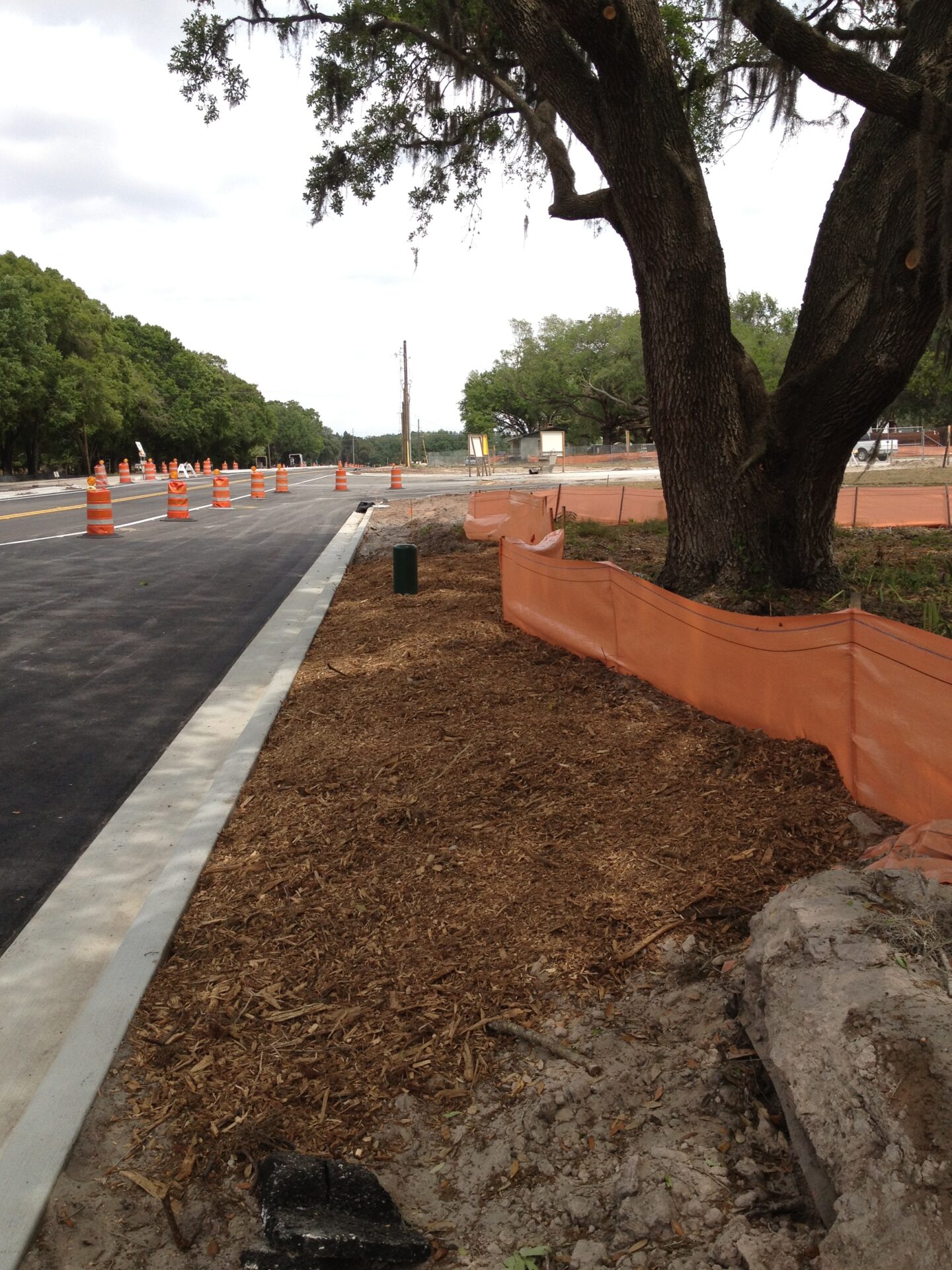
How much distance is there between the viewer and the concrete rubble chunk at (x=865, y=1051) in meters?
2.07

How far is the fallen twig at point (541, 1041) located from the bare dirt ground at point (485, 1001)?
31 millimetres

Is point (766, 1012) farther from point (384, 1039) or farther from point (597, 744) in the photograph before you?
point (597, 744)

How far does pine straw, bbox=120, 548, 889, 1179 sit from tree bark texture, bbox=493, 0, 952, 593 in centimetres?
236

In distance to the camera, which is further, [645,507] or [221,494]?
[221,494]

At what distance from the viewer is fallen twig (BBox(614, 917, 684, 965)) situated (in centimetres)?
369

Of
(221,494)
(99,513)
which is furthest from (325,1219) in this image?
(221,494)

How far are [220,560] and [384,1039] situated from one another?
522 inches

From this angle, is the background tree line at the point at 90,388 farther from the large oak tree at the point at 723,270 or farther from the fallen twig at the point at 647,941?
the fallen twig at the point at 647,941

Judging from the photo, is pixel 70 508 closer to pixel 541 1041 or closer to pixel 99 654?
pixel 99 654

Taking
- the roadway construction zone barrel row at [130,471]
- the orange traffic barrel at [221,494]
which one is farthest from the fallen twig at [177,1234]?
the roadway construction zone barrel row at [130,471]

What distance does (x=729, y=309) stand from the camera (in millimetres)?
8133

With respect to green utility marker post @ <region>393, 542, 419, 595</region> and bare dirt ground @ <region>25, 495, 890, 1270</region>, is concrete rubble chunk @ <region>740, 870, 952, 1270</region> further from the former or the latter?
green utility marker post @ <region>393, 542, 419, 595</region>

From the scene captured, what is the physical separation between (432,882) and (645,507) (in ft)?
52.7

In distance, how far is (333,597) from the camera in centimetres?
1228
